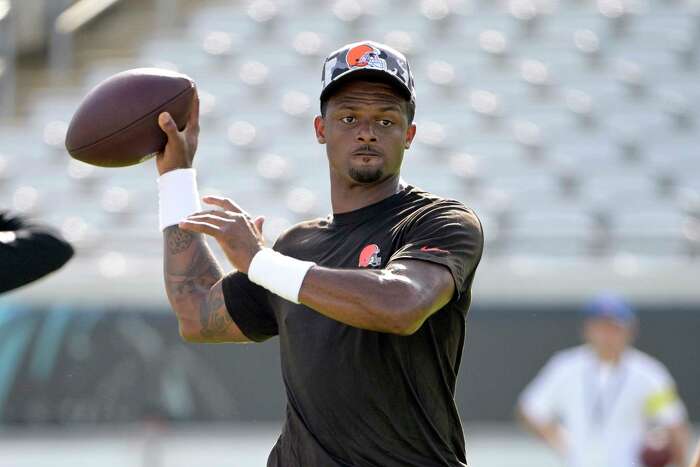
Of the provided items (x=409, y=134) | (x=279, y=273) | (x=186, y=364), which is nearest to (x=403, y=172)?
(x=186, y=364)

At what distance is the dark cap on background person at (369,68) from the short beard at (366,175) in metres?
0.21

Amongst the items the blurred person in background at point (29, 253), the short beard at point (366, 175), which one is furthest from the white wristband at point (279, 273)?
the blurred person in background at point (29, 253)

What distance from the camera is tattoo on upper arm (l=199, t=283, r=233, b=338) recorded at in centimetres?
343

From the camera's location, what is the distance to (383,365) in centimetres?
299

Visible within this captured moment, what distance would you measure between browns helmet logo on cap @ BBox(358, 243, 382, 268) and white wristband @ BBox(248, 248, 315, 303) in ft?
0.66

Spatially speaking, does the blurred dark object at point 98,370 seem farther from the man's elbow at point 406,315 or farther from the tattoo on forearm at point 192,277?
the man's elbow at point 406,315

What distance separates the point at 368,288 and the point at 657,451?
4803 mm

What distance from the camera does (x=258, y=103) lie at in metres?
12.5

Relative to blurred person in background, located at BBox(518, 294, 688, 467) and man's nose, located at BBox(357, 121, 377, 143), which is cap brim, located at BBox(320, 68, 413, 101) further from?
blurred person in background, located at BBox(518, 294, 688, 467)

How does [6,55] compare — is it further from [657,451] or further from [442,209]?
[442,209]

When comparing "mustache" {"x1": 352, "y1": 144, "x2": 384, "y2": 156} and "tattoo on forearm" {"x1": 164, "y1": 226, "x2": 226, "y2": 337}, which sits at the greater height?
"mustache" {"x1": 352, "y1": 144, "x2": 384, "y2": 156}

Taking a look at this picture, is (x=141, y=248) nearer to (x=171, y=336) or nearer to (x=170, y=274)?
(x=171, y=336)

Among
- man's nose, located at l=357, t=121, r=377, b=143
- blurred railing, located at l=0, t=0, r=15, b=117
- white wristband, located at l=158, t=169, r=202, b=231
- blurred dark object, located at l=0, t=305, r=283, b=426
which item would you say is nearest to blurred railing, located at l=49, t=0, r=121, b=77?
blurred railing, located at l=0, t=0, r=15, b=117

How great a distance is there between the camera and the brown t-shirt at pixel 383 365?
299 centimetres
